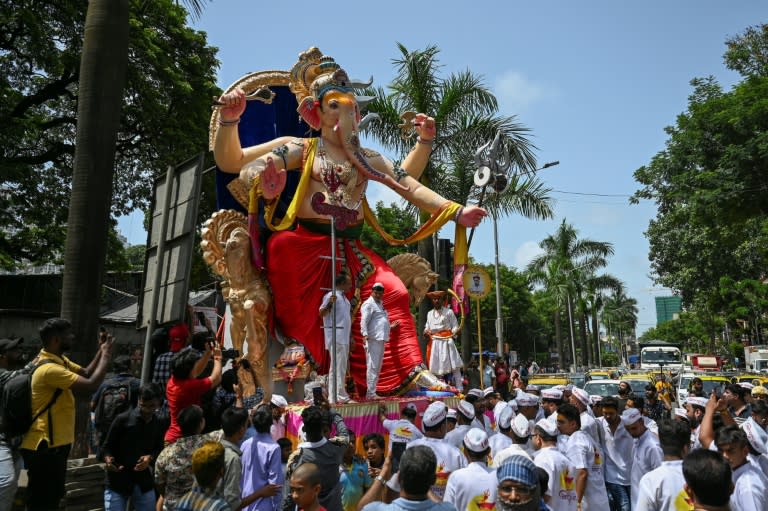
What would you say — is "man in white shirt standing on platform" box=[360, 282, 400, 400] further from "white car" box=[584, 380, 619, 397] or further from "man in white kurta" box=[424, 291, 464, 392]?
"white car" box=[584, 380, 619, 397]

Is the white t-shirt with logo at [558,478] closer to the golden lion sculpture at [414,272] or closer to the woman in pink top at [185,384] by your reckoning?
the woman in pink top at [185,384]

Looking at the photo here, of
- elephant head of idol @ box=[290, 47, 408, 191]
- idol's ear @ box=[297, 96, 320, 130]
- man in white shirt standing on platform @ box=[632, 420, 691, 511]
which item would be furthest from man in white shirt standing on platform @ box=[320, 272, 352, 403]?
man in white shirt standing on platform @ box=[632, 420, 691, 511]

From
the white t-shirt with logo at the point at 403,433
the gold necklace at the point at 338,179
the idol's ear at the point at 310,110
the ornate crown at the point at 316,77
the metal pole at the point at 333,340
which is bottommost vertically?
the white t-shirt with logo at the point at 403,433

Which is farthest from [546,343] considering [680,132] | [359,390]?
[359,390]

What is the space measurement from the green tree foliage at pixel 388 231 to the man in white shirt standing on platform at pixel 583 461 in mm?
26741

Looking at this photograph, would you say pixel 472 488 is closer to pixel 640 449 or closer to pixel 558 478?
pixel 558 478

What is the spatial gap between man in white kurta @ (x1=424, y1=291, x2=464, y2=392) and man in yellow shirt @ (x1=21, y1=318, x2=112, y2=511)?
7.37m

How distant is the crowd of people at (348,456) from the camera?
3244 millimetres

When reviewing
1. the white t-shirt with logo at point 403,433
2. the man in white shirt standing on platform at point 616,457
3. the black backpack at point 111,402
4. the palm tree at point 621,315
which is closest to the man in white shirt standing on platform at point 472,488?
the white t-shirt with logo at point 403,433

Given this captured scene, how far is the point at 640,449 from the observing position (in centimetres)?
568

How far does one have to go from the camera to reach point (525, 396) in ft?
18.8

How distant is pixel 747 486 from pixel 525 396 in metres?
2.05

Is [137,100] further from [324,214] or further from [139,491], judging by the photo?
[139,491]

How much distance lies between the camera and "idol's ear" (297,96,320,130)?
957 centimetres
